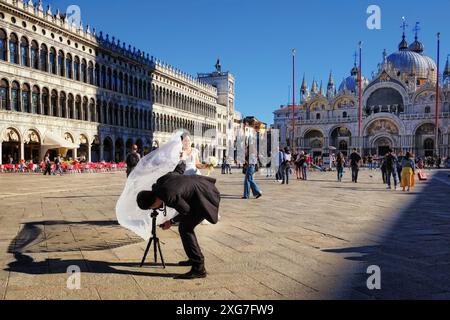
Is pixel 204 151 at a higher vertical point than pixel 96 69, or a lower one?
→ lower

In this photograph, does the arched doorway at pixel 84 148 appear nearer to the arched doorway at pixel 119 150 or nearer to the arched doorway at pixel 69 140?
the arched doorway at pixel 69 140

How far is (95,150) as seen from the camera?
139 ft

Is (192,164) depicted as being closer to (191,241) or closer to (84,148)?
(191,241)

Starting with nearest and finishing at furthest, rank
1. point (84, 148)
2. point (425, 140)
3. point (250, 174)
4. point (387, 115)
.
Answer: point (250, 174) → point (84, 148) → point (425, 140) → point (387, 115)

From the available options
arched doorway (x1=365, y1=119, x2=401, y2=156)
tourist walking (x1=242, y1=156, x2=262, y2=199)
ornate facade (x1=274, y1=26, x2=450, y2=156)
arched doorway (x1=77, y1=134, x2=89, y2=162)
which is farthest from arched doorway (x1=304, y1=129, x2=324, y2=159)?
tourist walking (x1=242, y1=156, x2=262, y2=199)

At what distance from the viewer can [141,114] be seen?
50.4 m

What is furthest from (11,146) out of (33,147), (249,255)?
(249,255)

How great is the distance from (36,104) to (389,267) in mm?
34567

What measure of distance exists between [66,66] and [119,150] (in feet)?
38.6

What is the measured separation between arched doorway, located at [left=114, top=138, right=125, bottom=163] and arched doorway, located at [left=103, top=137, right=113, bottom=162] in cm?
101

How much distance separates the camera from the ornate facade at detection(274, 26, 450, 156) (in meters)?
66.8
